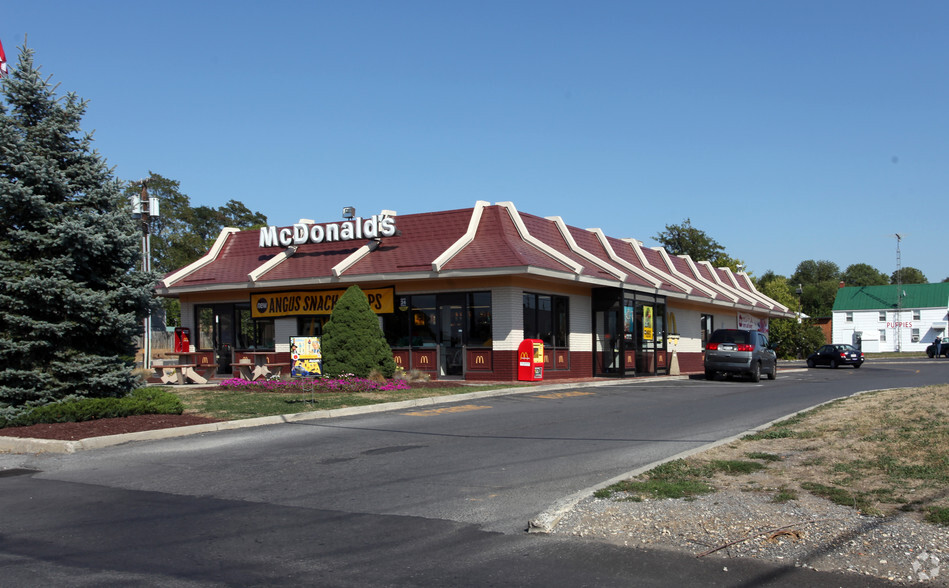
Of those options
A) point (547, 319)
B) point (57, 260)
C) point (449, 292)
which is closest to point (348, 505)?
point (57, 260)

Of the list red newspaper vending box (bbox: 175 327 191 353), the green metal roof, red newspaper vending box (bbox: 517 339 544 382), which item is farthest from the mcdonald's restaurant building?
the green metal roof

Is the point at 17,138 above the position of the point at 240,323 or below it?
above

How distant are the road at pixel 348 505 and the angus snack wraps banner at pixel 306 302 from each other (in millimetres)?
12137

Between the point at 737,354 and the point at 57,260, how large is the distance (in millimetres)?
22166

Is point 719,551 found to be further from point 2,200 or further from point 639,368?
point 639,368

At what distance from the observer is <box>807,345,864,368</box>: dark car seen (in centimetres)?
4503

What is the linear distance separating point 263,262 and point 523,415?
18251mm

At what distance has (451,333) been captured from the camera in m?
26.1

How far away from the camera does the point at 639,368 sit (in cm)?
3036

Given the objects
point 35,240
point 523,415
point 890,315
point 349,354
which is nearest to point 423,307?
point 349,354

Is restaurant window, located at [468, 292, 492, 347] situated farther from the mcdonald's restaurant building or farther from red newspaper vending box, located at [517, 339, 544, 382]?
red newspaper vending box, located at [517, 339, 544, 382]

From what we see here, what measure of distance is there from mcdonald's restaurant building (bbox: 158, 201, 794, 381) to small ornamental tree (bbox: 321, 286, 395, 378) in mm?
3787

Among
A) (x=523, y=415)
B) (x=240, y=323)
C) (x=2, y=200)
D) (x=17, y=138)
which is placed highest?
(x=17, y=138)

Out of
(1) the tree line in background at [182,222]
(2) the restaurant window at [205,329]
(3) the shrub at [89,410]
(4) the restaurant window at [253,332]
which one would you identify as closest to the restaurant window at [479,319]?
(4) the restaurant window at [253,332]
